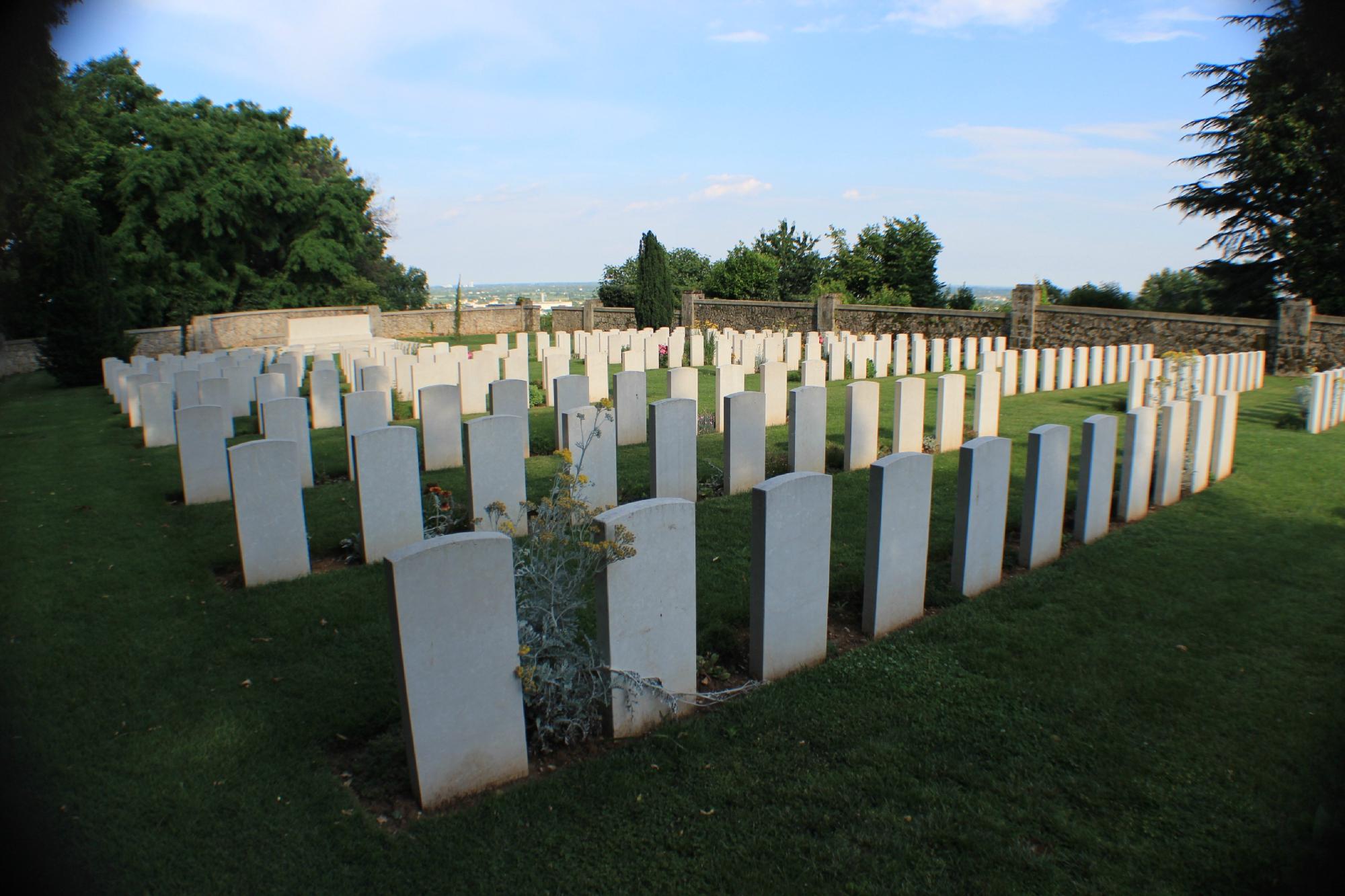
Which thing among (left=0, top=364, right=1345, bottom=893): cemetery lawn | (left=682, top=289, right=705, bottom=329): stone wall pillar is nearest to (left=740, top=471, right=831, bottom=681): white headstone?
(left=0, top=364, right=1345, bottom=893): cemetery lawn

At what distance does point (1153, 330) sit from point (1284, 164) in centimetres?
1654

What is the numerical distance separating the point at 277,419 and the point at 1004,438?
20.9ft

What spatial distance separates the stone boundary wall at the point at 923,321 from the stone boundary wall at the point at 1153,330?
1.27 m

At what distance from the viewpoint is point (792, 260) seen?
134ft

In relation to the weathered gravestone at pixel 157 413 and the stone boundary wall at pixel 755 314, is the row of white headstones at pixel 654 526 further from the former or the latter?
the stone boundary wall at pixel 755 314

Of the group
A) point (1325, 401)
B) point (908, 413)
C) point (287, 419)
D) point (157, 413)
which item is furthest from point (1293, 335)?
point (157, 413)

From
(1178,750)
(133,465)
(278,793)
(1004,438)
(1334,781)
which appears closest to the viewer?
(1334,781)

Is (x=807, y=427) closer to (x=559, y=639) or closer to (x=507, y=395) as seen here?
(x=507, y=395)

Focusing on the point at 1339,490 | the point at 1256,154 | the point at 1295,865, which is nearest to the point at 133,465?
the point at 1295,865

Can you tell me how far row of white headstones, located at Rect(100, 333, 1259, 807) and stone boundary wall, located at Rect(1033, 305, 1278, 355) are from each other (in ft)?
43.7

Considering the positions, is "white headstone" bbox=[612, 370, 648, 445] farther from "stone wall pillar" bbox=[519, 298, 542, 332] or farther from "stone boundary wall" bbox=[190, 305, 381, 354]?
"stone wall pillar" bbox=[519, 298, 542, 332]

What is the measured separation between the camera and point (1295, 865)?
8.55 feet

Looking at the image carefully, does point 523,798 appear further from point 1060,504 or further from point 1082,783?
point 1060,504

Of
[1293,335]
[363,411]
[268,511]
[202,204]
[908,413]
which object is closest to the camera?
[268,511]
